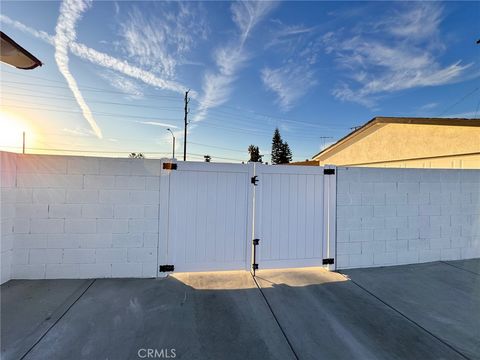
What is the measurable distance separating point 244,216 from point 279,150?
39.7m

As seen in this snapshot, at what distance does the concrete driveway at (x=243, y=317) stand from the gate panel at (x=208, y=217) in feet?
0.99

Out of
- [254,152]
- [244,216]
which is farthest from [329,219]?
[254,152]

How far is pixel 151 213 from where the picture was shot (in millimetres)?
3561

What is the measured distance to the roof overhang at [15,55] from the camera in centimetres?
263

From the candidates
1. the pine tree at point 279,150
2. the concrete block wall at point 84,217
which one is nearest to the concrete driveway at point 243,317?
the concrete block wall at point 84,217

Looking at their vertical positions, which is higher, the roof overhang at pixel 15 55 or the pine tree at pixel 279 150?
the pine tree at pixel 279 150

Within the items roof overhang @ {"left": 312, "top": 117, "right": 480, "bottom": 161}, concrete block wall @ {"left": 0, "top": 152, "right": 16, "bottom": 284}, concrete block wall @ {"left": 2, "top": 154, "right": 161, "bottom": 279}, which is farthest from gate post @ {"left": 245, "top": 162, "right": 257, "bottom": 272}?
roof overhang @ {"left": 312, "top": 117, "right": 480, "bottom": 161}

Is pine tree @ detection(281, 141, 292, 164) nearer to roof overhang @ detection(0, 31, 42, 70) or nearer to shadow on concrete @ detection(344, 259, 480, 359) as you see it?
shadow on concrete @ detection(344, 259, 480, 359)

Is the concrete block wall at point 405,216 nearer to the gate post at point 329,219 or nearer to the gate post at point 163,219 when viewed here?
the gate post at point 329,219

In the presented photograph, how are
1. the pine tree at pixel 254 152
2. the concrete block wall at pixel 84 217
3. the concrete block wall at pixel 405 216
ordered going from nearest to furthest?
the concrete block wall at pixel 84 217
the concrete block wall at pixel 405 216
the pine tree at pixel 254 152

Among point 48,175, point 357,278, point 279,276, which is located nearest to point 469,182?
point 357,278

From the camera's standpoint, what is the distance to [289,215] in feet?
12.9

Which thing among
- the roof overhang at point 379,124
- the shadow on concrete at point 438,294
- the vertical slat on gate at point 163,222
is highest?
the roof overhang at point 379,124

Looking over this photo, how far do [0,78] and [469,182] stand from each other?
927 cm
